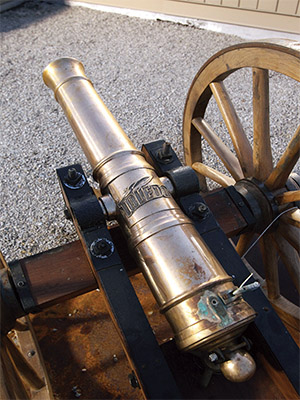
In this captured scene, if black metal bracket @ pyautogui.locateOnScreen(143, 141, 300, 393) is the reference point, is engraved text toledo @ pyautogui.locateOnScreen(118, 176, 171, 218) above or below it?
above

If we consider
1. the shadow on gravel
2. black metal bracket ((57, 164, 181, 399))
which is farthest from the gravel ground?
black metal bracket ((57, 164, 181, 399))

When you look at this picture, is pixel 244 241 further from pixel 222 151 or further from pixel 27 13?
pixel 27 13

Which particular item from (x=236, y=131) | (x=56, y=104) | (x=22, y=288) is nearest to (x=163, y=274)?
(x=22, y=288)

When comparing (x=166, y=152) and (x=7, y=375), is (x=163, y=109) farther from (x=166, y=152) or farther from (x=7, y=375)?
(x=7, y=375)

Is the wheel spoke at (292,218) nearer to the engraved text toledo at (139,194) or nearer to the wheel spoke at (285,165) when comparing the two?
the wheel spoke at (285,165)

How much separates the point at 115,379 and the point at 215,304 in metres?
0.88

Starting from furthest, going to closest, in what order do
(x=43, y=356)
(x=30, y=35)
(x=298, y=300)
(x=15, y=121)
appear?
(x=30, y=35), (x=15, y=121), (x=298, y=300), (x=43, y=356)

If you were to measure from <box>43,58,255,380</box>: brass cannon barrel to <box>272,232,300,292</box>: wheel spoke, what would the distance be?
→ 0.60 m

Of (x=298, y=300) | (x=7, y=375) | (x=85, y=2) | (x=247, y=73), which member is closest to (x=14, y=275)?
(x=7, y=375)

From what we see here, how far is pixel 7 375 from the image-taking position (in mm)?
1113

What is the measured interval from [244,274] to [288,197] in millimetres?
414

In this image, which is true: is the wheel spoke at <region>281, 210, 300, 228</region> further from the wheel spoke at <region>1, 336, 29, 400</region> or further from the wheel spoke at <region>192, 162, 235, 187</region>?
the wheel spoke at <region>1, 336, 29, 400</region>

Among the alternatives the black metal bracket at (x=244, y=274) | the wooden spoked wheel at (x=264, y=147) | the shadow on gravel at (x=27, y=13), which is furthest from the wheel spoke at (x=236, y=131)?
the shadow on gravel at (x=27, y=13)

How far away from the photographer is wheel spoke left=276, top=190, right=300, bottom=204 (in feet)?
4.83
